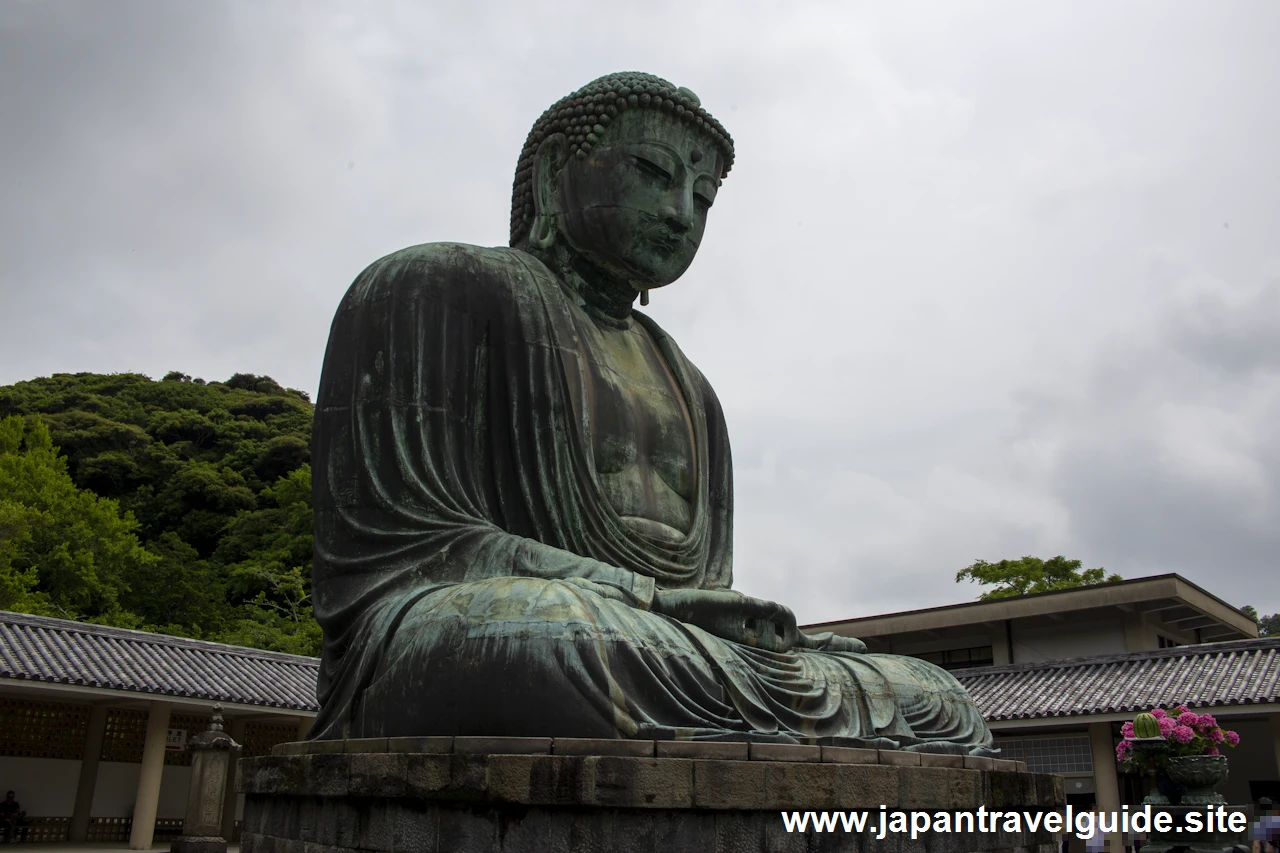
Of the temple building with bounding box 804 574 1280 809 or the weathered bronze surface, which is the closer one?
the weathered bronze surface

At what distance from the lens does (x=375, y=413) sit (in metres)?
5.27

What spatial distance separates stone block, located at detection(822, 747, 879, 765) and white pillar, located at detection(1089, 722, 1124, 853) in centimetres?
1539

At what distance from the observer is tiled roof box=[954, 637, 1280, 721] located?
1700 cm

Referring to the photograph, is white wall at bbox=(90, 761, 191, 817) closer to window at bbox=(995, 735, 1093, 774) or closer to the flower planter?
window at bbox=(995, 735, 1093, 774)

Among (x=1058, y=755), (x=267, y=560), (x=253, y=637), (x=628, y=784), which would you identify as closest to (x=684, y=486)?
(x=628, y=784)

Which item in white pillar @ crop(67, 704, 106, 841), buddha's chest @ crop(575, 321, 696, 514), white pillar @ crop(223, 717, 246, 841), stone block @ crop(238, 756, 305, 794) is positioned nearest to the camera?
stone block @ crop(238, 756, 305, 794)

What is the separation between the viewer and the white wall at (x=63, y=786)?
61.1 feet

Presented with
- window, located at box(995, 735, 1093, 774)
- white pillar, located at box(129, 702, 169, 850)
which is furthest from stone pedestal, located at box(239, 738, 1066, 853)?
white pillar, located at box(129, 702, 169, 850)

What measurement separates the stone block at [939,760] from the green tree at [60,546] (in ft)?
85.6

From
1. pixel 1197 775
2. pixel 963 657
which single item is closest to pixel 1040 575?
pixel 963 657

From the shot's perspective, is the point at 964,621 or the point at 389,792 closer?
the point at 389,792

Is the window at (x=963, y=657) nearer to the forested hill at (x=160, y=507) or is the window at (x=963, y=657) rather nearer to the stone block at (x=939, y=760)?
the forested hill at (x=160, y=507)

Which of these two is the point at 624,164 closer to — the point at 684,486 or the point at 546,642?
the point at 684,486

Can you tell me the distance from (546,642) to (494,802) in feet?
1.97
